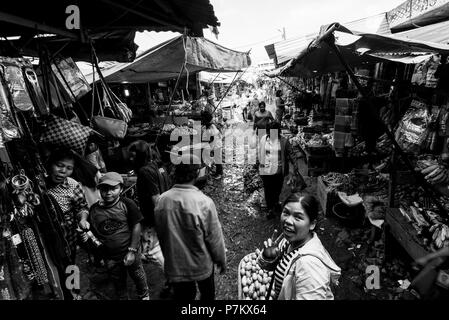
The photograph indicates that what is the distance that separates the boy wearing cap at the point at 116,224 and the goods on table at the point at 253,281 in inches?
59.6

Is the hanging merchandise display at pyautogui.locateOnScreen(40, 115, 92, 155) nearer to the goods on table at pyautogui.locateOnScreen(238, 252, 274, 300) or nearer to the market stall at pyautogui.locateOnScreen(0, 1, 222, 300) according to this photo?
the market stall at pyautogui.locateOnScreen(0, 1, 222, 300)

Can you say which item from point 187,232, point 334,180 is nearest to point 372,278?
point 334,180

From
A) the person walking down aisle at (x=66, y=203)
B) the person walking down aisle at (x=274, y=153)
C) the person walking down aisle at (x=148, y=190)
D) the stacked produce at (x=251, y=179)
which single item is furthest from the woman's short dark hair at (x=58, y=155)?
the stacked produce at (x=251, y=179)

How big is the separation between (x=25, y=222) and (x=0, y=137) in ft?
2.92

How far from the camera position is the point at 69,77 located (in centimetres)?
314

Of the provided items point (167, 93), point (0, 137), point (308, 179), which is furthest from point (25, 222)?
point (167, 93)

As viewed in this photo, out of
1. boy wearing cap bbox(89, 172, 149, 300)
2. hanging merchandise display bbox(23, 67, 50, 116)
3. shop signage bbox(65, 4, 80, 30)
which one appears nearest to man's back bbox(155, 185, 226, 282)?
boy wearing cap bbox(89, 172, 149, 300)

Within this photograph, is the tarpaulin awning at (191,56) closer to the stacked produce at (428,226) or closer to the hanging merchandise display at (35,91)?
the hanging merchandise display at (35,91)

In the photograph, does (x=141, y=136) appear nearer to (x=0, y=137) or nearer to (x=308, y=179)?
(x=308, y=179)

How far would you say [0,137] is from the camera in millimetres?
1926

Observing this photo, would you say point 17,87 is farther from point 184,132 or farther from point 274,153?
point 184,132

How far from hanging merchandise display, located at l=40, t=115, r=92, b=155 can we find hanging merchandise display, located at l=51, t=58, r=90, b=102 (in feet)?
1.85

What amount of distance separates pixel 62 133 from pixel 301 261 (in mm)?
2644

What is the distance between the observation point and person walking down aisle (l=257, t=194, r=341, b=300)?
6.15ft
